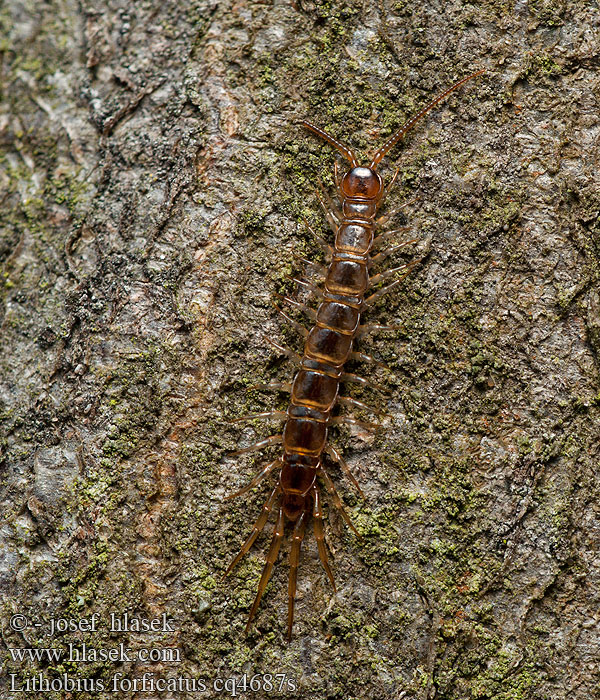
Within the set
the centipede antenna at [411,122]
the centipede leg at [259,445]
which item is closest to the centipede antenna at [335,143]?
the centipede antenna at [411,122]

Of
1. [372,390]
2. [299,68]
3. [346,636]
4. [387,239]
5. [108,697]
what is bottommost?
[108,697]

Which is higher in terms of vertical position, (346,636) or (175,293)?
(175,293)

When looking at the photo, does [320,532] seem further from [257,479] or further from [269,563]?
[257,479]

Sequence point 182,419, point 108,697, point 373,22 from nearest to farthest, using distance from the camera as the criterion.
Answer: point 108,697, point 182,419, point 373,22

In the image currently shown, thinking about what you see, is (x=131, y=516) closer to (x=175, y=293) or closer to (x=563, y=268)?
(x=175, y=293)

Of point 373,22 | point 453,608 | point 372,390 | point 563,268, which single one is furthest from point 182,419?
point 373,22
